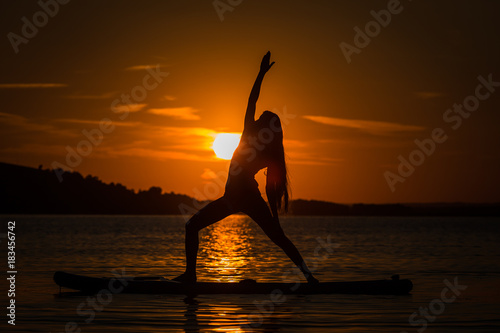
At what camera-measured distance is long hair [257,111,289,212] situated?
13.8 metres

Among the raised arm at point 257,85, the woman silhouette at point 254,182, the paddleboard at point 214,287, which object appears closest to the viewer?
the raised arm at point 257,85

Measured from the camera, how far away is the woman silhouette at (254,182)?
1377 cm

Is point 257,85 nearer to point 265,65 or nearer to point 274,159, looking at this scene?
point 265,65

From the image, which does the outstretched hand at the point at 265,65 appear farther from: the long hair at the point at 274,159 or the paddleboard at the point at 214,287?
the paddleboard at the point at 214,287

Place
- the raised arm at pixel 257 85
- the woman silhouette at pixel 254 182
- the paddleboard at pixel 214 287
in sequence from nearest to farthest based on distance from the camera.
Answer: the raised arm at pixel 257 85
the woman silhouette at pixel 254 182
the paddleboard at pixel 214 287

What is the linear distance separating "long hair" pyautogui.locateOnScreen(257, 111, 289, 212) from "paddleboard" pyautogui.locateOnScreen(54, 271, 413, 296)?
182 centimetres

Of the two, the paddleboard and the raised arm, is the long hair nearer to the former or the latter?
the raised arm

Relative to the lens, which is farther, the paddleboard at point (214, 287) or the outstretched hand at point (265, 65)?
the paddleboard at point (214, 287)

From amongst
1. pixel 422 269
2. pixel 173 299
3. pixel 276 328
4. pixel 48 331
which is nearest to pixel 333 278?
pixel 422 269

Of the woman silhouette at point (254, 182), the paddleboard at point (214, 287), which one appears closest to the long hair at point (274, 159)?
the woman silhouette at point (254, 182)

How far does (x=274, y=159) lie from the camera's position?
14.0 meters

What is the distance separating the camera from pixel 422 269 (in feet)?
82.3

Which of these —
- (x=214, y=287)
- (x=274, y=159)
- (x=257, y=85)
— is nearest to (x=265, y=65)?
(x=257, y=85)

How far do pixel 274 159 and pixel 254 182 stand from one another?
1.97 ft
